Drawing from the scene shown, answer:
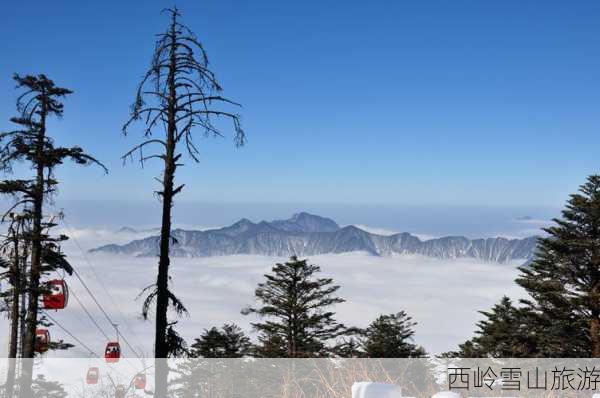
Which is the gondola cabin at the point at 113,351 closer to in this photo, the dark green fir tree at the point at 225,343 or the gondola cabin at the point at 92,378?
the gondola cabin at the point at 92,378

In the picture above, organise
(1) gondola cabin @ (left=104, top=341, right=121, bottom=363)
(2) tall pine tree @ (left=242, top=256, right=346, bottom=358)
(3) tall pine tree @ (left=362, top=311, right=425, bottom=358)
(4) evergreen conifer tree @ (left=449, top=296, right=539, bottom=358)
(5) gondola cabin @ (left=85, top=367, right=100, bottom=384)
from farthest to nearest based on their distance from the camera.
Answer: (1) gondola cabin @ (left=104, top=341, right=121, bottom=363), (3) tall pine tree @ (left=362, top=311, right=425, bottom=358), (2) tall pine tree @ (left=242, top=256, right=346, bottom=358), (5) gondola cabin @ (left=85, top=367, right=100, bottom=384), (4) evergreen conifer tree @ (left=449, top=296, right=539, bottom=358)

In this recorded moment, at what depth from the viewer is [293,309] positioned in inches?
1235

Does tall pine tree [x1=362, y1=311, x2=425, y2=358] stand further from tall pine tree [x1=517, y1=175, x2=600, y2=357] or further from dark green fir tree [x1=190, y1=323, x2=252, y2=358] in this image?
tall pine tree [x1=517, y1=175, x2=600, y2=357]

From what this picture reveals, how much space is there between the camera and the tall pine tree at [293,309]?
31094 mm

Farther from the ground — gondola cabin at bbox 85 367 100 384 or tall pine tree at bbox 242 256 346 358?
tall pine tree at bbox 242 256 346 358

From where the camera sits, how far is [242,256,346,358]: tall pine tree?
3109cm

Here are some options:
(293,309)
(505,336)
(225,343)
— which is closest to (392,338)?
(505,336)

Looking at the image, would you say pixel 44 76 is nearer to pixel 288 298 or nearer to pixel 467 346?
pixel 288 298

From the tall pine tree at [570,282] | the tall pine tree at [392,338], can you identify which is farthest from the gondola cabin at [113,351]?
the tall pine tree at [570,282]

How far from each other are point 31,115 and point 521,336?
22182mm

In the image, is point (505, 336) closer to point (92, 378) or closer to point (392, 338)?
point (392, 338)

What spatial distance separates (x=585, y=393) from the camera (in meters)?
8.05

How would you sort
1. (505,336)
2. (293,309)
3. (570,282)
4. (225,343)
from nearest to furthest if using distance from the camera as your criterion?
(570,282) < (293,309) < (505,336) < (225,343)

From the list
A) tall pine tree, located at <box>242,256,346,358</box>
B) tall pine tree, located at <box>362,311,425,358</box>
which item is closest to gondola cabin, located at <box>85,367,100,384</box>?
tall pine tree, located at <box>242,256,346,358</box>
